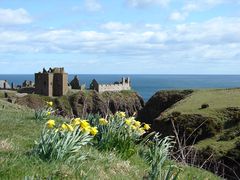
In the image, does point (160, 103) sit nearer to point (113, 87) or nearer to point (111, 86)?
point (111, 86)

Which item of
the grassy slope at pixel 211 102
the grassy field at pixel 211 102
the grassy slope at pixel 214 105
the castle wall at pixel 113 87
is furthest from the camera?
the castle wall at pixel 113 87

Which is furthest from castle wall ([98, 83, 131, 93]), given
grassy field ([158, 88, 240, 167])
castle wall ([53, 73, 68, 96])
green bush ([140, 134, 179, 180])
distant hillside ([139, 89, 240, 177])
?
green bush ([140, 134, 179, 180])

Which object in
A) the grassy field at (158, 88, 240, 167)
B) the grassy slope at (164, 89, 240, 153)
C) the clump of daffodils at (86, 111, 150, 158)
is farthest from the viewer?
the grassy slope at (164, 89, 240, 153)

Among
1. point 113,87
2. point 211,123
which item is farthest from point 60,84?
point 211,123

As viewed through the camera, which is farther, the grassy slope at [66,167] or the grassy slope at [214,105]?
the grassy slope at [214,105]

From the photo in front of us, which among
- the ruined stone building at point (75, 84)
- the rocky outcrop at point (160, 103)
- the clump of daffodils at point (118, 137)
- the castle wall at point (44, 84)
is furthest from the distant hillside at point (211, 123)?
the ruined stone building at point (75, 84)

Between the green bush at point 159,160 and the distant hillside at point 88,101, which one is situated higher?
the green bush at point 159,160

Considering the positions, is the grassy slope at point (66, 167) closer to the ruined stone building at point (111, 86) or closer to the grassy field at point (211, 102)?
the grassy field at point (211, 102)

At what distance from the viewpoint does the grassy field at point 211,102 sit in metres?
58.2

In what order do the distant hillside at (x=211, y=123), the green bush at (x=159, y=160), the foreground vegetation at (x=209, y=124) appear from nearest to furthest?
the green bush at (x=159, y=160), the distant hillside at (x=211, y=123), the foreground vegetation at (x=209, y=124)

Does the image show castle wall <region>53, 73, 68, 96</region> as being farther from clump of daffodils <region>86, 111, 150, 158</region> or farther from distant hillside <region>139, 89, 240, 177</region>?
clump of daffodils <region>86, 111, 150, 158</region>

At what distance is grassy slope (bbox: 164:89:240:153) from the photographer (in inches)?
1772

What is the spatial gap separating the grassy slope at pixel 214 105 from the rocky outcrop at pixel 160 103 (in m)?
8.88

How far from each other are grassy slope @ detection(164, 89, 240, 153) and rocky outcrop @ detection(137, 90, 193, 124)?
8880 mm
